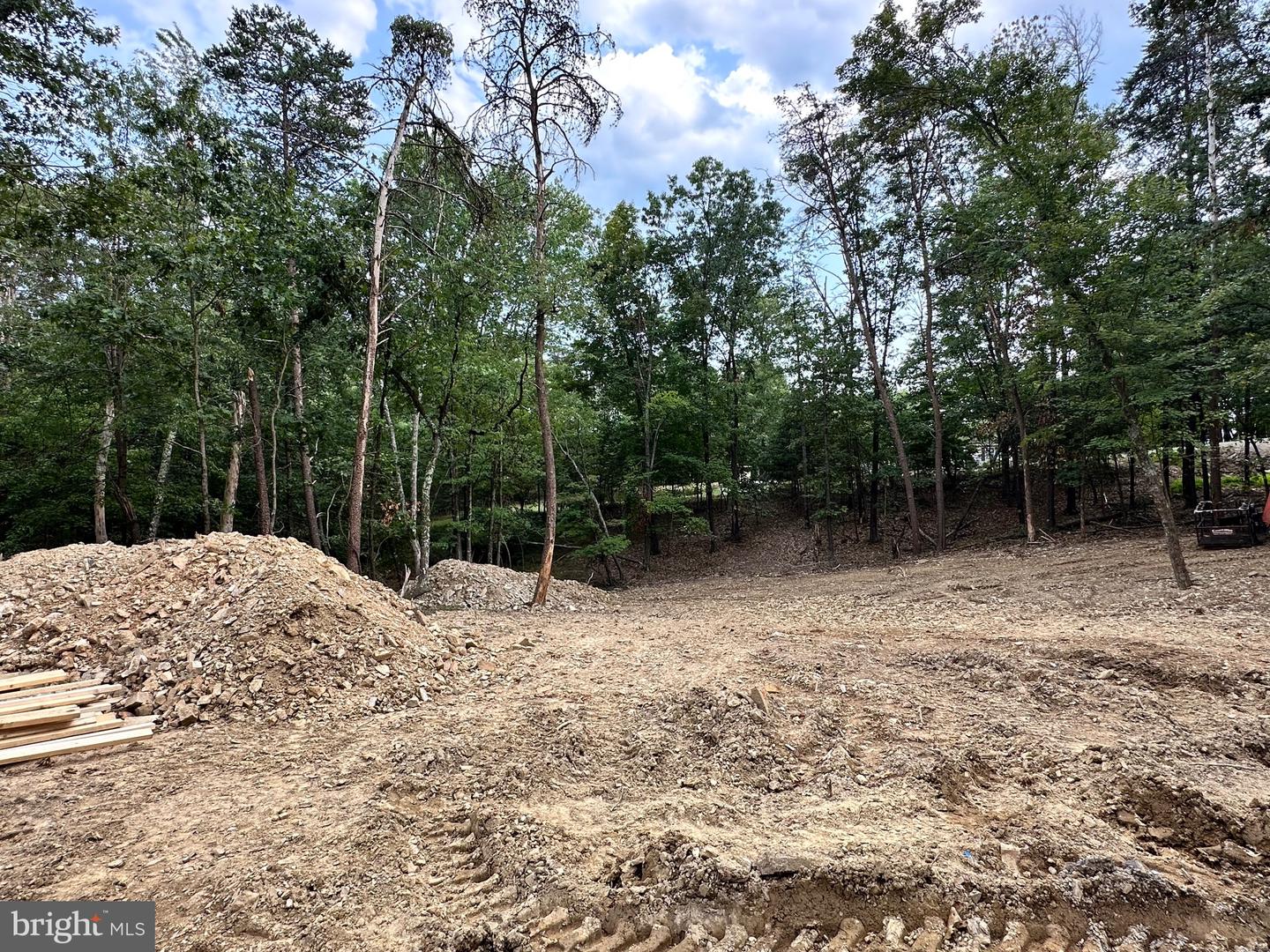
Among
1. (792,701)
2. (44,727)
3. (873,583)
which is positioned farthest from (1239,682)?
(44,727)

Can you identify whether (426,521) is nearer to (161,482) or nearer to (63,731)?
(161,482)

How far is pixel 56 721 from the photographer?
3465mm

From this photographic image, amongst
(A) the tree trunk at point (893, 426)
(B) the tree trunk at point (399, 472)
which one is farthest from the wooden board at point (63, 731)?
(A) the tree trunk at point (893, 426)

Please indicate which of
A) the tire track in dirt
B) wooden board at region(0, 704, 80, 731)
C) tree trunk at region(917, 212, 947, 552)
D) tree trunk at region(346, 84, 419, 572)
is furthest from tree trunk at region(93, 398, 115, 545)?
tree trunk at region(917, 212, 947, 552)

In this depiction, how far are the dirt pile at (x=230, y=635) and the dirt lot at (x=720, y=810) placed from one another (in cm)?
18

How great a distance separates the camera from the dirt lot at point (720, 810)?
1.84 m

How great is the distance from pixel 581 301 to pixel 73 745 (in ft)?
29.5

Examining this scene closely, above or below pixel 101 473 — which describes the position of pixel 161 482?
below

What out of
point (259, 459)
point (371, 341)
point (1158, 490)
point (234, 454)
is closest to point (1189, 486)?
point (1158, 490)

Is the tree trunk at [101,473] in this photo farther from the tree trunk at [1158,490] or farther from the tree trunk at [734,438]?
the tree trunk at [1158,490]

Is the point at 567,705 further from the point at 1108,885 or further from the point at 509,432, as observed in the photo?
the point at 509,432

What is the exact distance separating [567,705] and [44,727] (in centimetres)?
350

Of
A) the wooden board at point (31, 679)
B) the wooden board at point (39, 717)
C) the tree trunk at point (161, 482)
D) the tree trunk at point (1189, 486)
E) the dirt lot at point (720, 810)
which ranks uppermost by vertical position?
the tree trunk at point (161, 482)

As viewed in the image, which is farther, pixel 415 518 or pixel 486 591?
pixel 415 518
